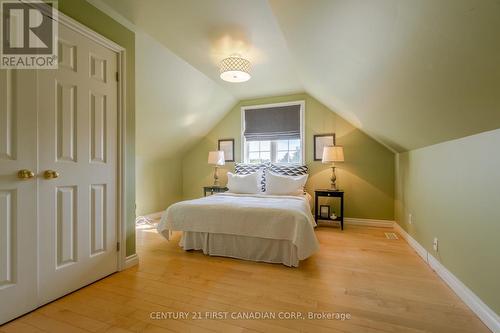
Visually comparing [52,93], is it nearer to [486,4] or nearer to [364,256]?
[486,4]

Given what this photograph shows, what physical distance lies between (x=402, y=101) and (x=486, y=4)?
1175 mm

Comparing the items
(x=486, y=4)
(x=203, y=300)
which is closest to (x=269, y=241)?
(x=203, y=300)

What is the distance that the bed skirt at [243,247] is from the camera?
2.33m

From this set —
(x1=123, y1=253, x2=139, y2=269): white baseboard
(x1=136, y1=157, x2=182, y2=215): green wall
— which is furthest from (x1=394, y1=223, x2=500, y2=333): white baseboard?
(x1=136, y1=157, x2=182, y2=215): green wall

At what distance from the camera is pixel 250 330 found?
54.7 inches

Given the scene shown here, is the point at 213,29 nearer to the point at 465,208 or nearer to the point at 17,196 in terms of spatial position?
the point at 17,196

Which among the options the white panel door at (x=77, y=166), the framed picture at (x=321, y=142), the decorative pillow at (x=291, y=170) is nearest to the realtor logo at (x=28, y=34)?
the white panel door at (x=77, y=166)

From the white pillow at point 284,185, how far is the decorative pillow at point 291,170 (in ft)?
1.27

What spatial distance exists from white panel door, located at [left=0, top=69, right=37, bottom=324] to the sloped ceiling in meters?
1.09

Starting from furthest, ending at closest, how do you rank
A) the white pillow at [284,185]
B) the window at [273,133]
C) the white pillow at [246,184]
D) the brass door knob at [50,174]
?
1. the window at [273,133]
2. the white pillow at [246,184]
3. the white pillow at [284,185]
4. the brass door knob at [50,174]

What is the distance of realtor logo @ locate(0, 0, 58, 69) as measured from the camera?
1434mm

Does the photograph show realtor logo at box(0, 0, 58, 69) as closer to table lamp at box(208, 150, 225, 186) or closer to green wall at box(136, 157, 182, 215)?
green wall at box(136, 157, 182, 215)

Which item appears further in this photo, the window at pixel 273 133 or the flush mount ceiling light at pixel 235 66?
the window at pixel 273 133

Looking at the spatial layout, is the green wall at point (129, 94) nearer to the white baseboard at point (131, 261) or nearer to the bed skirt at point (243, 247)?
the white baseboard at point (131, 261)
